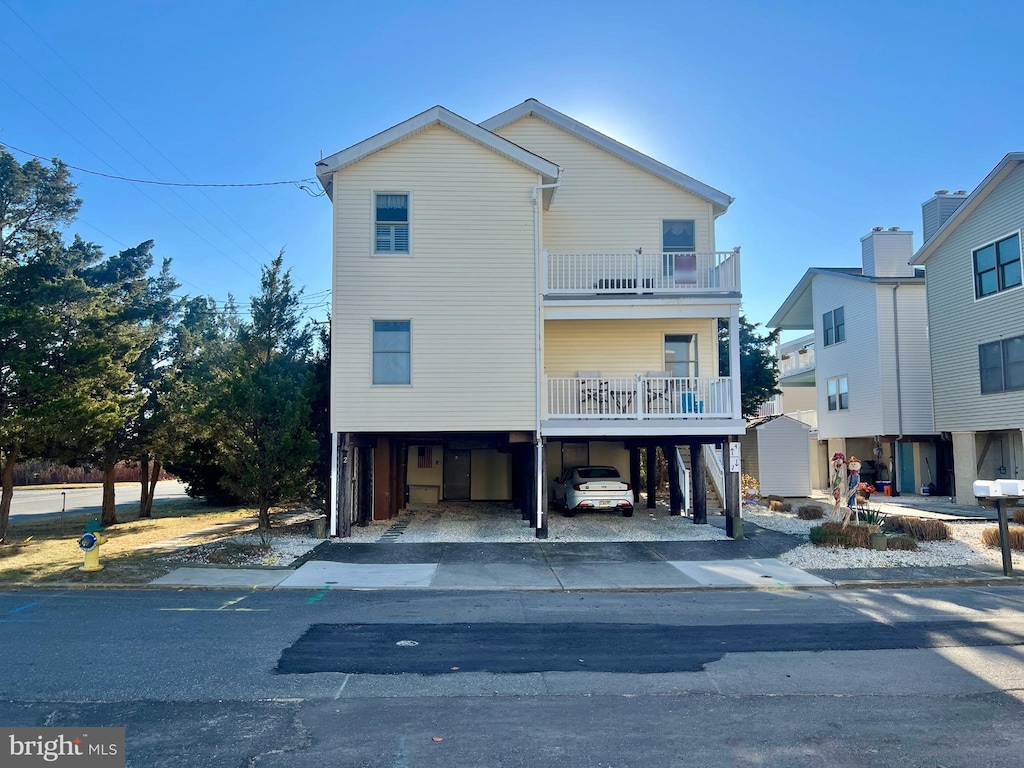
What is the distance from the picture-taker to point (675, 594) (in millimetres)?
10523

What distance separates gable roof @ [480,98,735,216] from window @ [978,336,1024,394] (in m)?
9.53

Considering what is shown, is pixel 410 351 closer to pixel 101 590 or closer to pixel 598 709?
pixel 101 590

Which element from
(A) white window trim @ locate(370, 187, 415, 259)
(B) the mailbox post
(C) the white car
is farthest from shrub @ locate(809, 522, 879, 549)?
(A) white window trim @ locate(370, 187, 415, 259)

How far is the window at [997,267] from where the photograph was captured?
2012 cm

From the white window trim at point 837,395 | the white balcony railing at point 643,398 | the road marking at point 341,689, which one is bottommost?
the road marking at point 341,689

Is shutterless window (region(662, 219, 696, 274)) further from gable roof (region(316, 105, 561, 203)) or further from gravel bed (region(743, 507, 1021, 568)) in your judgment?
gravel bed (region(743, 507, 1021, 568))

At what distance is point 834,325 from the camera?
1136 inches

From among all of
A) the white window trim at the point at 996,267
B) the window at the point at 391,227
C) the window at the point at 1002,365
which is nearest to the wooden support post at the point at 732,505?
the window at the point at 391,227

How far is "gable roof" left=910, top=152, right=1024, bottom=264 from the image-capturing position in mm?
19844

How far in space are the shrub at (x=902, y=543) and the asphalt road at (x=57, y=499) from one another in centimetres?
2176

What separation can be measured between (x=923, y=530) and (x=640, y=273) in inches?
314

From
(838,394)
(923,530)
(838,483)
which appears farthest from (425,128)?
(838,394)

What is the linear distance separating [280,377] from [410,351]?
2.86m

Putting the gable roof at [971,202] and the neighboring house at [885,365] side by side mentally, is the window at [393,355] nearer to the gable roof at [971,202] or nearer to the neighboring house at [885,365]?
the gable roof at [971,202]
